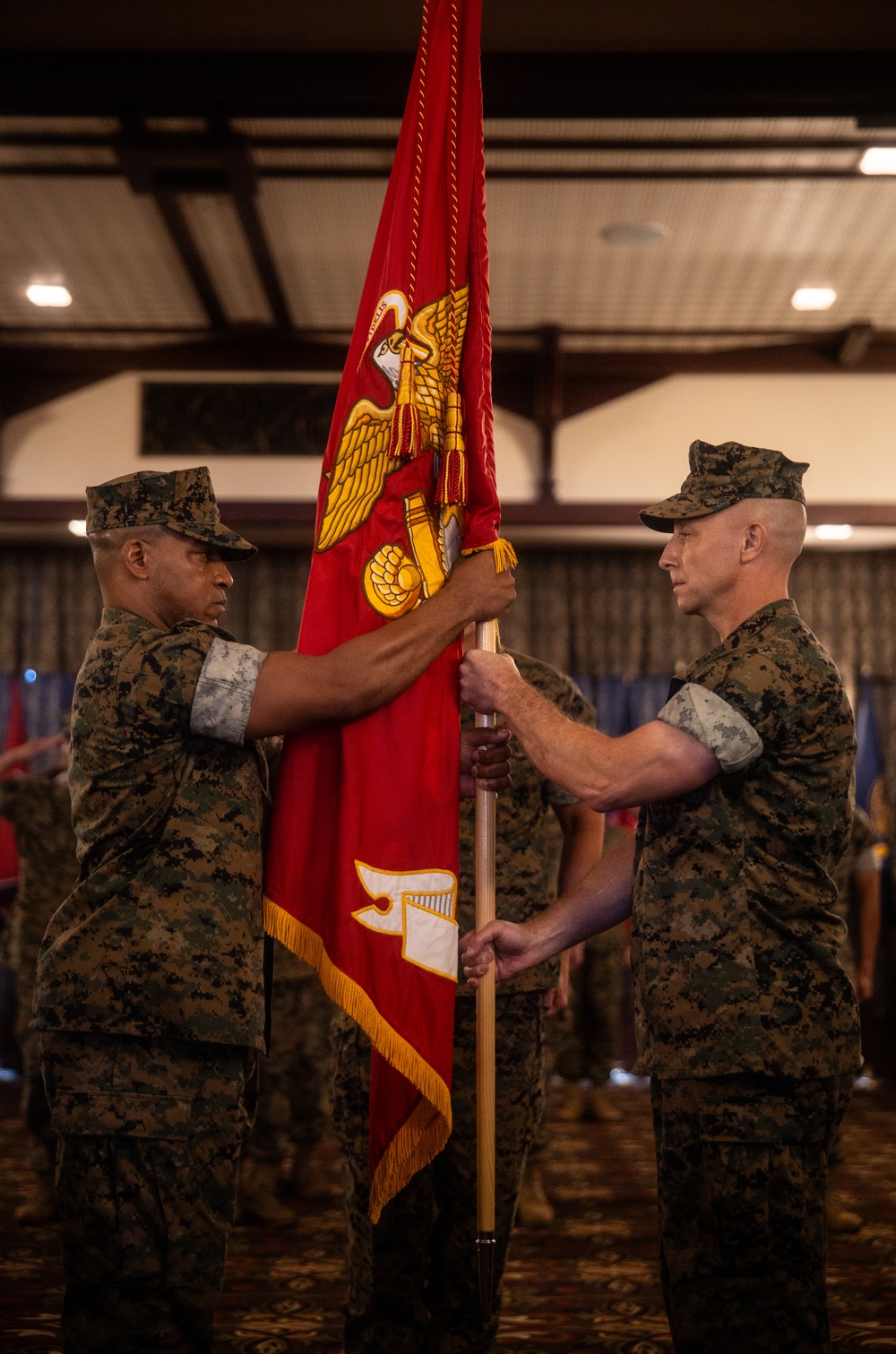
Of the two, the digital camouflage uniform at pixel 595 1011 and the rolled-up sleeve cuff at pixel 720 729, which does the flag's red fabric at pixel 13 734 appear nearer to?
the digital camouflage uniform at pixel 595 1011

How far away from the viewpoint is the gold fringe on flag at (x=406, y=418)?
2.26 metres

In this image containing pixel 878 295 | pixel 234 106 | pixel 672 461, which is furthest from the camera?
pixel 672 461

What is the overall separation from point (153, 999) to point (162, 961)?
0.21 ft

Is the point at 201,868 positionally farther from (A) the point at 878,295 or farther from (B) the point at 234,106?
(A) the point at 878,295

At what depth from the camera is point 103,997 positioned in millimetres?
2039

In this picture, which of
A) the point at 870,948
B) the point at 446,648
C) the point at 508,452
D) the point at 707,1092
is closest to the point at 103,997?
the point at 446,648

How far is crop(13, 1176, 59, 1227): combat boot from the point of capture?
402 centimetres

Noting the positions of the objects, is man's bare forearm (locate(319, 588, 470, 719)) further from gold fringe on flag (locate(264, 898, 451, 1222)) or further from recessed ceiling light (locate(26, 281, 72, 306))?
recessed ceiling light (locate(26, 281, 72, 306))

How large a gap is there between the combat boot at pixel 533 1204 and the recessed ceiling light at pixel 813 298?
4.20m

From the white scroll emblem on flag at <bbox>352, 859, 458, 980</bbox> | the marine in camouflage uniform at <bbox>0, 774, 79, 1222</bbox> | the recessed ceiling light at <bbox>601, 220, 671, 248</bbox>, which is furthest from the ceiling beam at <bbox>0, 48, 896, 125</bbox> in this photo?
the white scroll emblem on flag at <bbox>352, 859, 458, 980</bbox>

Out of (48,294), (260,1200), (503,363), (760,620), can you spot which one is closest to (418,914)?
(760,620)

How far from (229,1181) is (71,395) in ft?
18.7

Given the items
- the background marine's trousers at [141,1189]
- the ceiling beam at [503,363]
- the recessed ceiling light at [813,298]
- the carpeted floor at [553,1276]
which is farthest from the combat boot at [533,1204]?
the recessed ceiling light at [813,298]

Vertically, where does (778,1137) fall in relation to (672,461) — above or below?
below
